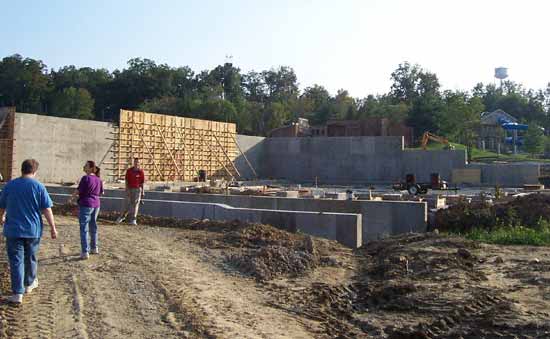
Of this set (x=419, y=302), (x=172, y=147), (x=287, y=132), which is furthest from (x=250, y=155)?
(x=419, y=302)

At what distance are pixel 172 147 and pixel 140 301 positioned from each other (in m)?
25.6

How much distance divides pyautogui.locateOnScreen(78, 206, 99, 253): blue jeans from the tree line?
44.3m

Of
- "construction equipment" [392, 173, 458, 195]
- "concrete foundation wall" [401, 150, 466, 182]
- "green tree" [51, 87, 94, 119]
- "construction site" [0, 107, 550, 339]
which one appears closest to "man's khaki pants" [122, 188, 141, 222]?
"construction site" [0, 107, 550, 339]

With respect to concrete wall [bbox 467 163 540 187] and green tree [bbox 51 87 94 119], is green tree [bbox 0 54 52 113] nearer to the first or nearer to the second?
green tree [bbox 51 87 94 119]

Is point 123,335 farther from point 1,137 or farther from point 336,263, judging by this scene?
point 1,137

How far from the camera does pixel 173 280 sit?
6.29 m

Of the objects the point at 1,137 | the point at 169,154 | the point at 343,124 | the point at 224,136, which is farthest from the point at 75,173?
the point at 343,124

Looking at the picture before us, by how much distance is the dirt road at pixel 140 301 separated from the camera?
4551mm

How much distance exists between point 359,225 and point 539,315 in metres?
4.64

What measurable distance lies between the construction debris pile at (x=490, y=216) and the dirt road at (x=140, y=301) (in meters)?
6.32

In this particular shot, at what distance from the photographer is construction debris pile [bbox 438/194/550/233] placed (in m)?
11.9

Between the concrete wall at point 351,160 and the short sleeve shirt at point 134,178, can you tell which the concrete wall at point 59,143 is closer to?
the concrete wall at point 351,160

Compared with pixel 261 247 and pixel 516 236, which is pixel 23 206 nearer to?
pixel 261 247

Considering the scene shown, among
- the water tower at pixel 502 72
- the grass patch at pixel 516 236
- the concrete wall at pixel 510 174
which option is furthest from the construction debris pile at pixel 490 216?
the water tower at pixel 502 72
